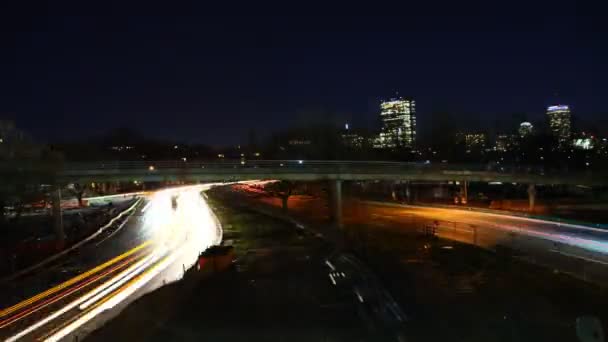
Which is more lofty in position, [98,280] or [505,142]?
[505,142]

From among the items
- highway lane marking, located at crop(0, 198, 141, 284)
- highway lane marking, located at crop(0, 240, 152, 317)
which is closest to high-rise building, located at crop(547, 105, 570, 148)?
highway lane marking, located at crop(0, 198, 141, 284)

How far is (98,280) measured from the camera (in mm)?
28359

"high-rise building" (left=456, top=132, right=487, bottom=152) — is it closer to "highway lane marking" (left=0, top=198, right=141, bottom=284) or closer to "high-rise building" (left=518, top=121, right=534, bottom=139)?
"high-rise building" (left=518, top=121, right=534, bottom=139)

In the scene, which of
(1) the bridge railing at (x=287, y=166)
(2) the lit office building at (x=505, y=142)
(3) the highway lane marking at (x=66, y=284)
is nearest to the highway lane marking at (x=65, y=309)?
(3) the highway lane marking at (x=66, y=284)

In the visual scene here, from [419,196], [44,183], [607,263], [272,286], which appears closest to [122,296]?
[272,286]

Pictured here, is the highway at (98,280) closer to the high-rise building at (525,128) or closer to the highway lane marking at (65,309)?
the highway lane marking at (65,309)

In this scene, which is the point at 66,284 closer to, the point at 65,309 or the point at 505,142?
the point at 65,309

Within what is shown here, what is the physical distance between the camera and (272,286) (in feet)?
67.8

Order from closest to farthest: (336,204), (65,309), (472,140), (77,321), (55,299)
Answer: (77,321) → (65,309) → (55,299) → (336,204) → (472,140)

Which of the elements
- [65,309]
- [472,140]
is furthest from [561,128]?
[65,309]

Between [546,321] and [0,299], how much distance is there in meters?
24.2

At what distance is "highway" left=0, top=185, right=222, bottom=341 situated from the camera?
19.8m

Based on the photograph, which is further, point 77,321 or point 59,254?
point 59,254

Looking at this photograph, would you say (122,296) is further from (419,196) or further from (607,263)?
(419,196)
